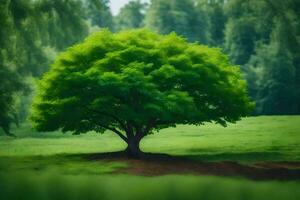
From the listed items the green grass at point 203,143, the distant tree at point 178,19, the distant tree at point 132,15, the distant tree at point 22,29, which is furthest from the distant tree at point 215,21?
the distant tree at point 22,29

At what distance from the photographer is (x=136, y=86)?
25.5 m

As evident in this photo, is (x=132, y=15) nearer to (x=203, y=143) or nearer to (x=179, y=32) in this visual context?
(x=179, y=32)

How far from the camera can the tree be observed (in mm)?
25578

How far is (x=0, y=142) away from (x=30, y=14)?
1221 centimetres

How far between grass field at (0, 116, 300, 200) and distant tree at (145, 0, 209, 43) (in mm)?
39760

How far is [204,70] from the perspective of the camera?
27391 mm

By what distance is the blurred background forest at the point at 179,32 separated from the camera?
118ft

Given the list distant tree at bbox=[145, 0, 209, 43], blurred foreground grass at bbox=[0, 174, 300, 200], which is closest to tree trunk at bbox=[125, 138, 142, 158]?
blurred foreground grass at bbox=[0, 174, 300, 200]

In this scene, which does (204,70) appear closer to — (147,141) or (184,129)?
(147,141)

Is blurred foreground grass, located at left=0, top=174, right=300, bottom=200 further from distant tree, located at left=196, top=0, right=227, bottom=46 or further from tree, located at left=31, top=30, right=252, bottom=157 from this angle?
distant tree, located at left=196, top=0, right=227, bottom=46

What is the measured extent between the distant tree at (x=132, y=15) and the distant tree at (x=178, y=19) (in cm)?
2994

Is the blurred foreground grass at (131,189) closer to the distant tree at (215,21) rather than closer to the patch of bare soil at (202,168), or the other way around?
the patch of bare soil at (202,168)

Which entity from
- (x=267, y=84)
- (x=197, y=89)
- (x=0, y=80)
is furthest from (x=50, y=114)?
(x=267, y=84)

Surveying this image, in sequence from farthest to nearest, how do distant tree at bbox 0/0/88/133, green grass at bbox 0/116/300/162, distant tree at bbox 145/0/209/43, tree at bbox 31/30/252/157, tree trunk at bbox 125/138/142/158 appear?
distant tree at bbox 145/0/209/43, distant tree at bbox 0/0/88/133, green grass at bbox 0/116/300/162, tree trunk at bbox 125/138/142/158, tree at bbox 31/30/252/157
